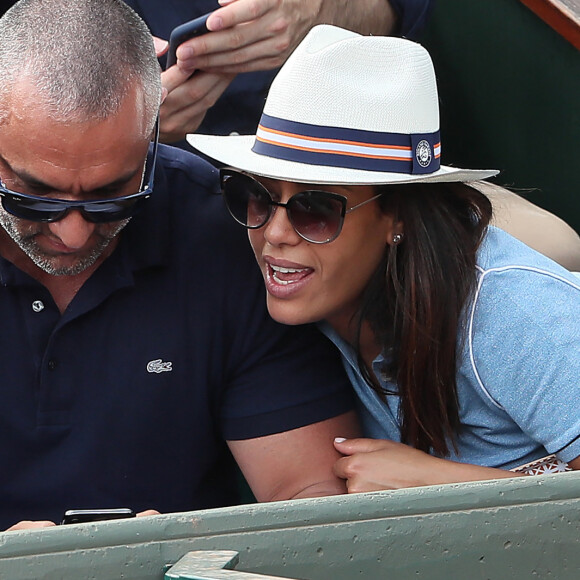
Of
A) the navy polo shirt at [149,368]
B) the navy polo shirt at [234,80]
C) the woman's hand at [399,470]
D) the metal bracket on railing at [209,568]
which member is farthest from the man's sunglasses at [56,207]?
the navy polo shirt at [234,80]

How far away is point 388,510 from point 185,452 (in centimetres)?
81

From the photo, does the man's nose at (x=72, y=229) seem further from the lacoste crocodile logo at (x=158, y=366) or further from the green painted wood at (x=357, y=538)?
the green painted wood at (x=357, y=538)

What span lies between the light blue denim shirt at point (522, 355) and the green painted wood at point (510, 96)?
0.78m

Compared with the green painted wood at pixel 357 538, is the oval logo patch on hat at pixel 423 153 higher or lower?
higher

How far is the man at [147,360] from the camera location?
169cm

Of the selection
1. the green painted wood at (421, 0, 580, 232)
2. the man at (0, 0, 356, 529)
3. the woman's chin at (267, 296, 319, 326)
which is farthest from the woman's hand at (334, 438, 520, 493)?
the green painted wood at (421, 0, 580, 232)

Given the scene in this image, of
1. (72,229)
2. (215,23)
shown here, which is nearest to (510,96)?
(215,23)

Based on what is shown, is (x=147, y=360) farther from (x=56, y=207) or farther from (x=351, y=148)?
(x=351, y=148)

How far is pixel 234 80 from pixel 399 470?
119 cm

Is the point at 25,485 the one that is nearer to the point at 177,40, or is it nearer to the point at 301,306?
the point at 301,306

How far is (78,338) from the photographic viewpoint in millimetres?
1750

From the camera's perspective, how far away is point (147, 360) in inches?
69.9

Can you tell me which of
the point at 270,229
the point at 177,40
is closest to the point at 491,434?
the point at 270,229

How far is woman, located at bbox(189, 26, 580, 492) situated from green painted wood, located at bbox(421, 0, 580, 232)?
2.59 ft
